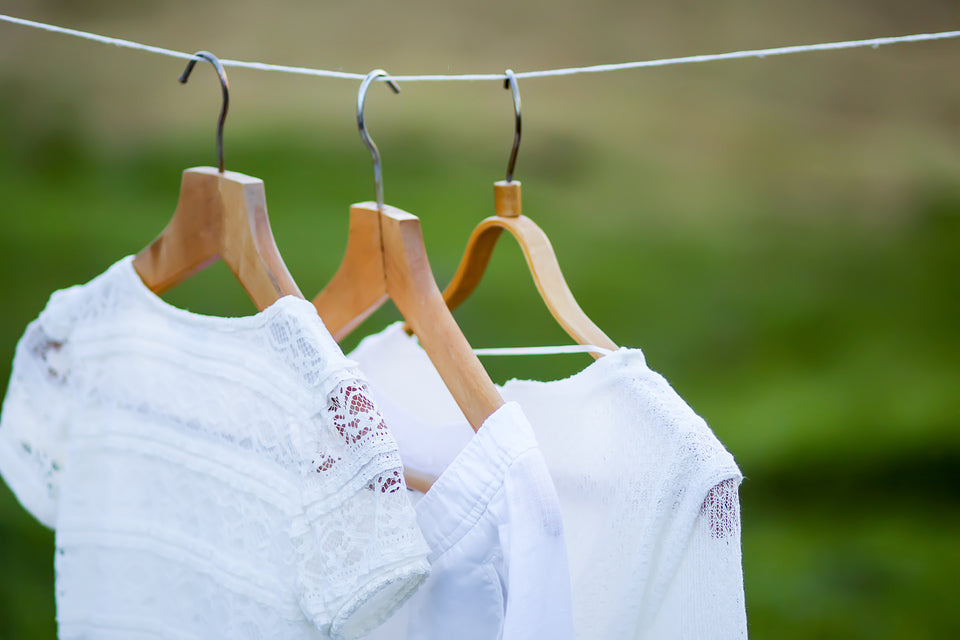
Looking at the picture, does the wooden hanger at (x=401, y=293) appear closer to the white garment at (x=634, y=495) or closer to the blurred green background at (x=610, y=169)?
the white garment at (x=634, y=495)

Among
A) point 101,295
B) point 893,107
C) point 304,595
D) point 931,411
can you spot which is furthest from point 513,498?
point 893,107

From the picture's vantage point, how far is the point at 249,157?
1.83 metres

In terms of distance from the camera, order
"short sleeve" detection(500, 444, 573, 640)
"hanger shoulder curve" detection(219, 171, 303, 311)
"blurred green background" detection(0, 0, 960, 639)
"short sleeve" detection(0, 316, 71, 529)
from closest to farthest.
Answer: "short sleeve" detection(500, 444, 573, 640), "hanger shoulder curve" detection(219, 171, 303, 311), "short sleeve" detection(0, 316, 71, 529), "blurred green background" detection(0, 0, 960, 639)

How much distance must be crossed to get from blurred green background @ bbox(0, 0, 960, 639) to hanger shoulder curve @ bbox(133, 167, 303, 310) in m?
1.07

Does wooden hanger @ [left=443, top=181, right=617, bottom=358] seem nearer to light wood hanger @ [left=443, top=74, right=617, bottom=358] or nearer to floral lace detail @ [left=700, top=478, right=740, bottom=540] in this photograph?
light wood hanger @ [left=443, top=74, right=617, bottom=358]

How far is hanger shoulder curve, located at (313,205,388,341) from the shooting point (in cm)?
61

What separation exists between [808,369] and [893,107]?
0.63m

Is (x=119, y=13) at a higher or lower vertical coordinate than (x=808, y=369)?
higher

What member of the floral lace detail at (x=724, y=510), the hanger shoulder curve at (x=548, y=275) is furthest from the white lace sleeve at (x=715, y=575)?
the hanger shoulder curve at (x=548, y=275)

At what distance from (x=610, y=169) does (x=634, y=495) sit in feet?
4.46

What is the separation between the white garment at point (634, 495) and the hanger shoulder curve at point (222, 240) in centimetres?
20

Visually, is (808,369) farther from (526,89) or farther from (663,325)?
(526,89)

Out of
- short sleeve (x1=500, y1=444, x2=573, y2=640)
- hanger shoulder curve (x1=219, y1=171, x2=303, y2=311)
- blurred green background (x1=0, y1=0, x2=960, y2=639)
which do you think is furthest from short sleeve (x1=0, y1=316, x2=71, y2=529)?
blurred green background (x1=0, y1=0, x2=960, y2=639)

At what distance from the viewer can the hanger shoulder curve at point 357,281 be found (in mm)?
612
